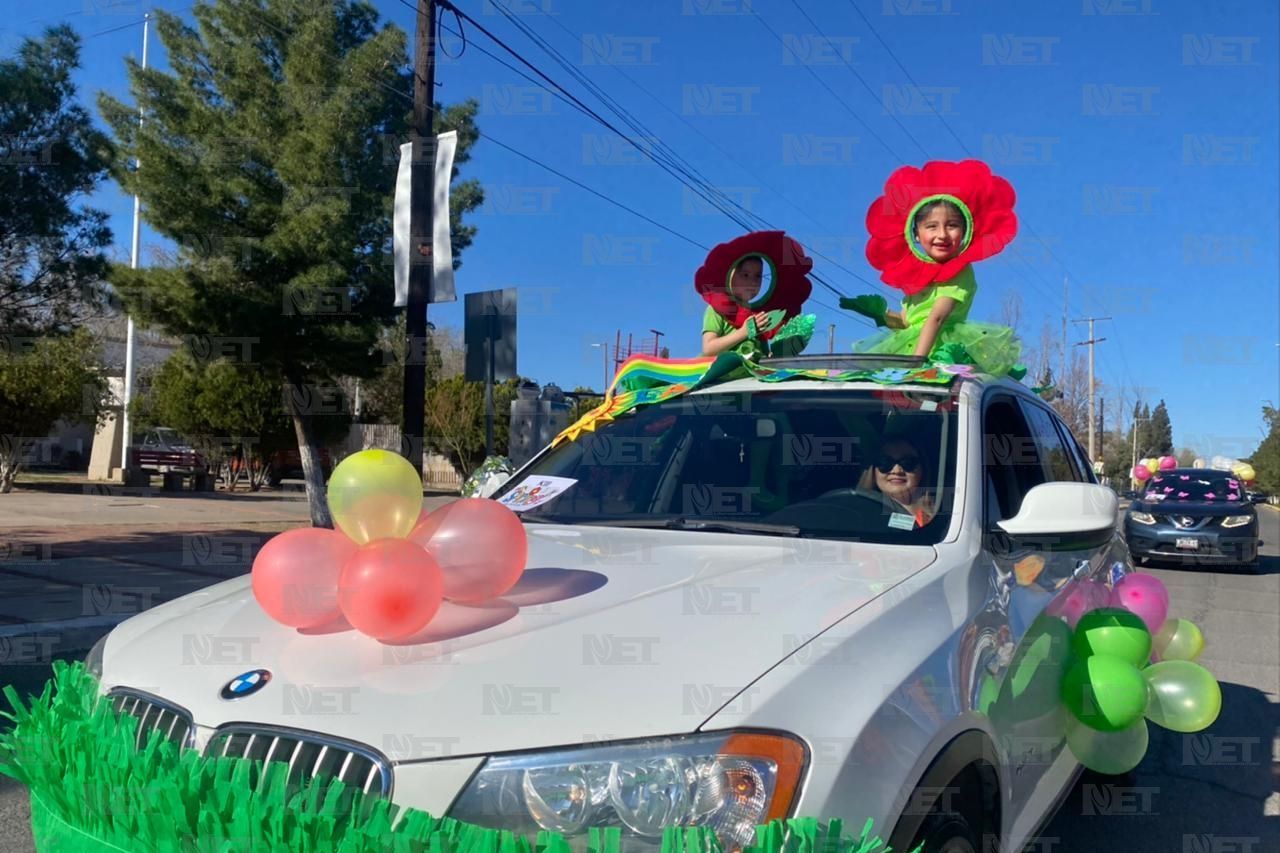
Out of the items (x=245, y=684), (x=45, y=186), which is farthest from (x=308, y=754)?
(x=45, y=186)

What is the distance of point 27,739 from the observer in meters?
2.15

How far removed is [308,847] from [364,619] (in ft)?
1.89

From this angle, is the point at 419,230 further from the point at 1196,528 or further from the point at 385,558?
the point at 1196,528

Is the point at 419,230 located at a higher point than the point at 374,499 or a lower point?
higher

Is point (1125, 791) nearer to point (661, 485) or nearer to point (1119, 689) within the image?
point (1119, 689)

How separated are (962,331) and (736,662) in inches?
109

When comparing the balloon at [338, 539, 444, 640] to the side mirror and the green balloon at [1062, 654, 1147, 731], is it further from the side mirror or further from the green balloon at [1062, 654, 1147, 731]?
the green balloon at [1062, 654, 1147, 731]

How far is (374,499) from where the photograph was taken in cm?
249

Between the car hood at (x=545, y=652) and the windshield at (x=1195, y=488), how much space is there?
14077 mm

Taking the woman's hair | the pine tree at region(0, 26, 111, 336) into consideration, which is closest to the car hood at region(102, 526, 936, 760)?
the woman's hair

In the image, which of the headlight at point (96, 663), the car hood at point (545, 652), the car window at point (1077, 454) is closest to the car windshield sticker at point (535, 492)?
the car hood at point (545, 652)

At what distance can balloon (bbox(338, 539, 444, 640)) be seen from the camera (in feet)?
6.92

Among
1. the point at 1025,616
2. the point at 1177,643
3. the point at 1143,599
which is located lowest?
the point at 1177,643

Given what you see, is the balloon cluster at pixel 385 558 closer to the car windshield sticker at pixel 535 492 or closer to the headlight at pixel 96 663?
the headlight at pixel 96 663
